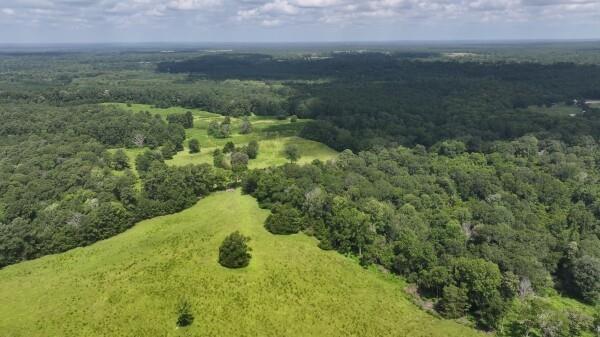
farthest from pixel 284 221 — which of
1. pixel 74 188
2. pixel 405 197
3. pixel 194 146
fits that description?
pixel 194 146

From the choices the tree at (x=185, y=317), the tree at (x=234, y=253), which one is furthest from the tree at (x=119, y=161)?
the tree at (x=185, y=317)

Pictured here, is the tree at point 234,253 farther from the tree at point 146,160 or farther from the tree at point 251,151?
the tree at point 251,151

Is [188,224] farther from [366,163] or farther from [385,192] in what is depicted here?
[366,163]

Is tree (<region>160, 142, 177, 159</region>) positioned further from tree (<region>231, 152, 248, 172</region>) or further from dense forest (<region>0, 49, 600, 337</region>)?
tree (<region>231, 152, 248, 172</region>)

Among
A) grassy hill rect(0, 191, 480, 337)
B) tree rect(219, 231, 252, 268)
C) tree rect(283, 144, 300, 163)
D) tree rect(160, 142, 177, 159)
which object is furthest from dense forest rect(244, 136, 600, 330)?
tree rect(160, 142, 177, 159)

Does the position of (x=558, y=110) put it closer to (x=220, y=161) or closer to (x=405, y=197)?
(x=405, y=197)
